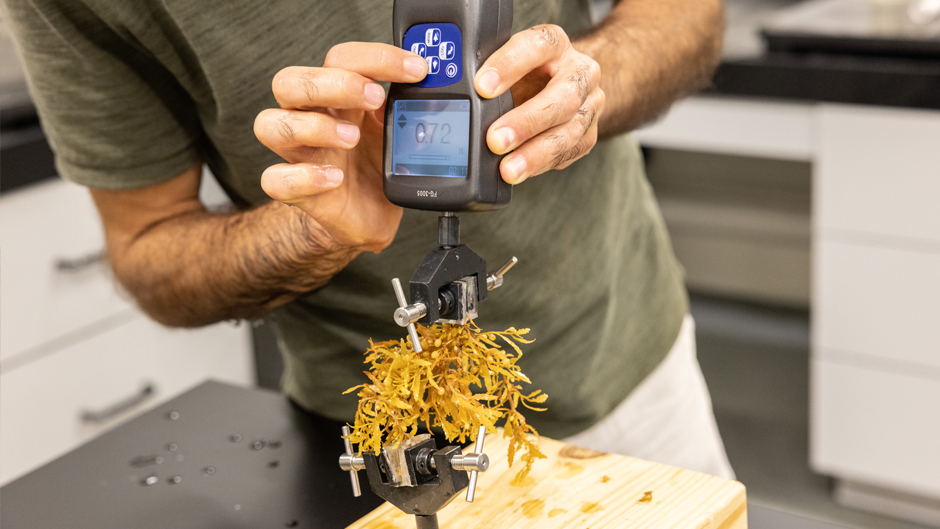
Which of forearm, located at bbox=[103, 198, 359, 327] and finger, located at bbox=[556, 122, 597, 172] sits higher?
finger, located at bbox=[556, 122, 597, 172]

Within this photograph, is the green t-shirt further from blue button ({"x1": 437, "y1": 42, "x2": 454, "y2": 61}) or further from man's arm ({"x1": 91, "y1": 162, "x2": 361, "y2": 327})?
blue button ({"x1": 437, "y1": 42, "x2": 454, "y2": 61})

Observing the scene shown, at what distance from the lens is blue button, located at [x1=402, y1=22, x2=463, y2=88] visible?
1.70 ft

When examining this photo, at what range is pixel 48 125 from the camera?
0.82 metres

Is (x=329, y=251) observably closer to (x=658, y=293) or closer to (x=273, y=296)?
(x=273, y=296)

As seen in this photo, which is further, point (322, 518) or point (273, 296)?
point (273, 296)

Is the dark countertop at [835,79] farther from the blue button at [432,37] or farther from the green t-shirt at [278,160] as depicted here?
the blue button at [432,37]

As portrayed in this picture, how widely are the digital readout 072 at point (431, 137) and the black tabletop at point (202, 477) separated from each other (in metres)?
0.29

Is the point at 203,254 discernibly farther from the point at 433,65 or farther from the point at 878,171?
the point at 878,171

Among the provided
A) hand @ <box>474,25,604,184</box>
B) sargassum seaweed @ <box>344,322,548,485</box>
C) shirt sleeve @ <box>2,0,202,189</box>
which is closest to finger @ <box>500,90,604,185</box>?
hand @ <box>474,25,604,184</box>

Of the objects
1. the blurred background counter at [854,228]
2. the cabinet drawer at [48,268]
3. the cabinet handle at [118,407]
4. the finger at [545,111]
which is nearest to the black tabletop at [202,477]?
the finger at [545,111]

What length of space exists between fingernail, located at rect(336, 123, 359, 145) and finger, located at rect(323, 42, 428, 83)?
3 cm

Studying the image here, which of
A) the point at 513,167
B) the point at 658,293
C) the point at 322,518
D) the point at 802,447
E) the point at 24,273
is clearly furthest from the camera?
the point at 802,447

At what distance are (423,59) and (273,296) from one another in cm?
34

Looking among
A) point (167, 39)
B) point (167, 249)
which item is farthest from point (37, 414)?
point (167, 39)
